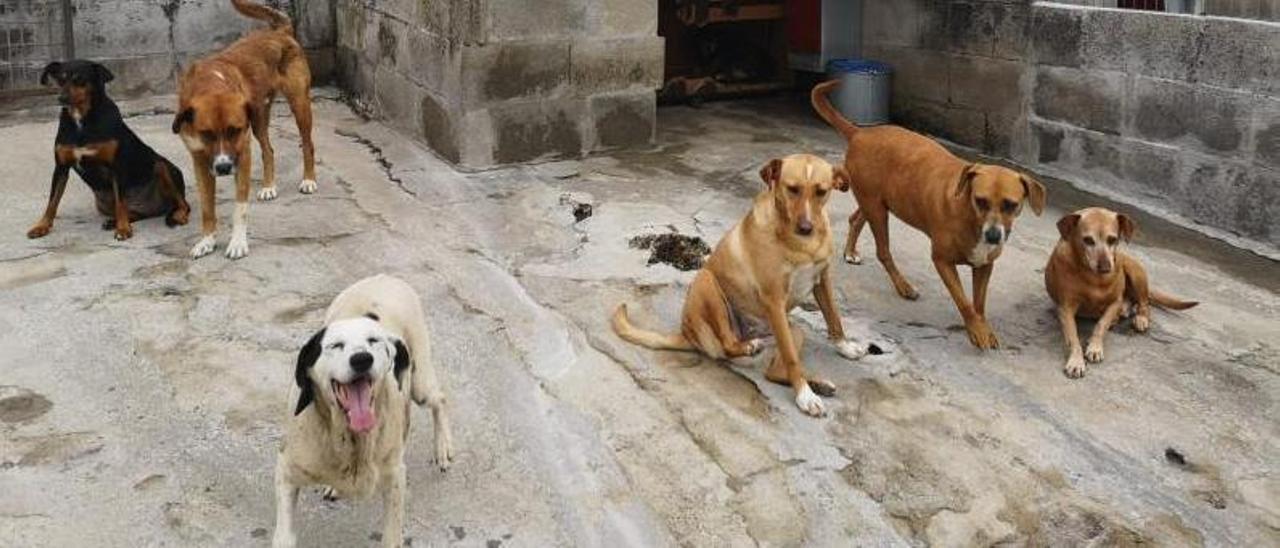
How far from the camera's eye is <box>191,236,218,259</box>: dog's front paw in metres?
5.70

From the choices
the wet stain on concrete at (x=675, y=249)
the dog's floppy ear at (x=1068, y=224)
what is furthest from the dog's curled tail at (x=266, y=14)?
the dog's floppy ear at (x=1068, y=224)

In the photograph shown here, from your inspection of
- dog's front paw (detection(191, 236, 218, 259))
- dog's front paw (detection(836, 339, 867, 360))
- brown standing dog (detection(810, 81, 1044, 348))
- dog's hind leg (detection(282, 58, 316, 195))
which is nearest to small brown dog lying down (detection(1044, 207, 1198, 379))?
brown standing dog (detection(810, 81, 1044, 348))

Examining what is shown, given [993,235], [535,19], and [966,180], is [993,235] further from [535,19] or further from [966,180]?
[535,19]

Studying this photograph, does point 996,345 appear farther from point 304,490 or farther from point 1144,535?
point 304,490

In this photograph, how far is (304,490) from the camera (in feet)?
11.8

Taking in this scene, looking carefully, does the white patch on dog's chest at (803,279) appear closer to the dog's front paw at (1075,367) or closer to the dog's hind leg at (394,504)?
the dog's front paw at (1075,367)

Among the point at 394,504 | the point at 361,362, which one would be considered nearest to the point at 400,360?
the point at 361,362

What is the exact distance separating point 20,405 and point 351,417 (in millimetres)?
2010

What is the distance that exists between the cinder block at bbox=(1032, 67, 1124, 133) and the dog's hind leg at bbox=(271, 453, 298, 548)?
5870mm

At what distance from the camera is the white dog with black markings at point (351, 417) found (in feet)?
9.52

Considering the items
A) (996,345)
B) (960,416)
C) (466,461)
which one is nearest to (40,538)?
(466,461)

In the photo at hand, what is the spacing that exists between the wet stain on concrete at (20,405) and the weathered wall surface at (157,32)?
5490 millimetres

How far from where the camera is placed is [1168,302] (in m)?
5.21

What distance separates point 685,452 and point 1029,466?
123 cm
